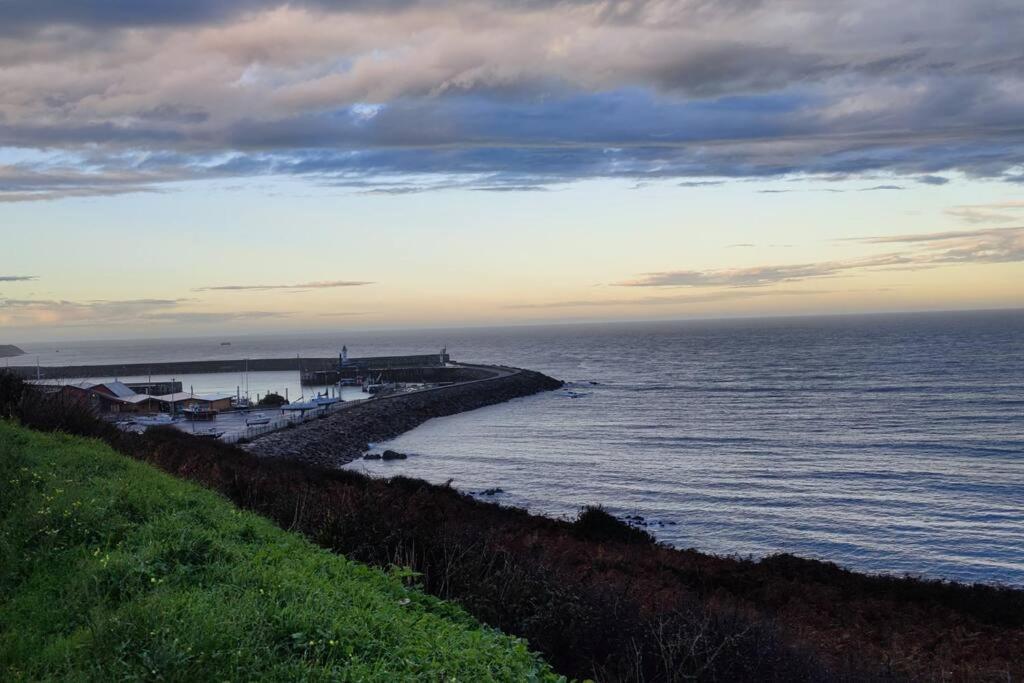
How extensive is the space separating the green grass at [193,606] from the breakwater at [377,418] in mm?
34293

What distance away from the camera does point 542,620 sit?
33.4 ft

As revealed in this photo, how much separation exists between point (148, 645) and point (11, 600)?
2.86 meters

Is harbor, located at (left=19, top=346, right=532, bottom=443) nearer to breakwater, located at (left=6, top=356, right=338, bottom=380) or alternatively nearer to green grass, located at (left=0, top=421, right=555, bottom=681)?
breakwater, located at (left=6, top=356, right=338, bottom=380)

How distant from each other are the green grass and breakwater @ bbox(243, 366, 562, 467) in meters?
34.3

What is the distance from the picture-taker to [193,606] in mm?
7754

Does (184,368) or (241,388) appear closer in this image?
(241,388)

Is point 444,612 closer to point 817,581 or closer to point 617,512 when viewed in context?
point 817,581

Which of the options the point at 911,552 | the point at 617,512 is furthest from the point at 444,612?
the point at 617,512

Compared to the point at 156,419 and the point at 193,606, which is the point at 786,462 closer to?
the point at 193,606

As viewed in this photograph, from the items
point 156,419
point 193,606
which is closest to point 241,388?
point 156,419

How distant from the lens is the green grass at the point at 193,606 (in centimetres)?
690

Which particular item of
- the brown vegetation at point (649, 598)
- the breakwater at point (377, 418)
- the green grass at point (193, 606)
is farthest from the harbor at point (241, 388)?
the green grass at point (193, 606)

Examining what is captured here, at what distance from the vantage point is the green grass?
6902mm

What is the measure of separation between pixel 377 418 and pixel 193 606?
58888 mm
